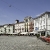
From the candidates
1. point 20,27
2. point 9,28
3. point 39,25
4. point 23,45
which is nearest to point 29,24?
point 20,27

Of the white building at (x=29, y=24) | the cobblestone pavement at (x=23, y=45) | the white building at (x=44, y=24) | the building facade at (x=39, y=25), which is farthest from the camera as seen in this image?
the white building at (x=29, y=24)

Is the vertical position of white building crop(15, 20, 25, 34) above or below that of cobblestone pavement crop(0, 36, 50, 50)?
above

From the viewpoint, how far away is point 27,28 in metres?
134

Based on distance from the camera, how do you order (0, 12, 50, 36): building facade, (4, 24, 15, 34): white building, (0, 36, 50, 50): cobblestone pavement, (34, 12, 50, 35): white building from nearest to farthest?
(0, 36, 50, 50): cobblestone pavement < (34, 12, 50, 35): white building < (0, 12, 50, 36): building facade < (4, 24, 15, 34): white building

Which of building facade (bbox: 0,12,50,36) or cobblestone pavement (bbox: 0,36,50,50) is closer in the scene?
cobblestone pavement (bbox: 0,36,50,50)

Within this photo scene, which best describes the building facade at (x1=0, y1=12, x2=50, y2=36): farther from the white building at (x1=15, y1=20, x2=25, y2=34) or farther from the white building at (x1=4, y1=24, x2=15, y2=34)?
the white building at (x1=4, y1=24, x2=15, y2=34)

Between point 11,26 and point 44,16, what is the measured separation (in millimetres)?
79611

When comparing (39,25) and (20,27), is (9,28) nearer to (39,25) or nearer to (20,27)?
(20,27)

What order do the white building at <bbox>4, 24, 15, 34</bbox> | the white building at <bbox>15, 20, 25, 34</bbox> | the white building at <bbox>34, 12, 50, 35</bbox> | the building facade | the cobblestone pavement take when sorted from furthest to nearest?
the white building at <bbox>4, 24, 15, 34</bbox>, the white building at <bbox>15, 20, 25, 34</bbox>, the building facade, the white building at <bbox>34, 12, 50, 35</bbox>, the cobblestone pavement

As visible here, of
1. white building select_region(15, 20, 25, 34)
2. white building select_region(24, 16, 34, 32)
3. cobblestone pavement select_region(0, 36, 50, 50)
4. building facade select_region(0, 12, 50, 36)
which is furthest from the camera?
white building select_region(15, 20, 25, 34)

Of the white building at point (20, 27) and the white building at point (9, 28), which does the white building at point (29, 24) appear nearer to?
the white building at point (20, 27)

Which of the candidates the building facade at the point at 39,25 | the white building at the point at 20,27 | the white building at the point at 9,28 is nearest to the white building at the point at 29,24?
the building facade at the point at 39,25

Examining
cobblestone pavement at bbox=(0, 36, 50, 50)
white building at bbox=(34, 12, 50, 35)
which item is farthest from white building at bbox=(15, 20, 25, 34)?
cobblestone pavement at bbox=(0, 36, 50, 50)

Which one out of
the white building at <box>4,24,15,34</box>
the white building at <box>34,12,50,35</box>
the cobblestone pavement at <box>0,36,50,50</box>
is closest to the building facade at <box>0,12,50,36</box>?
the white building at <box>34,12,50,35</box>
